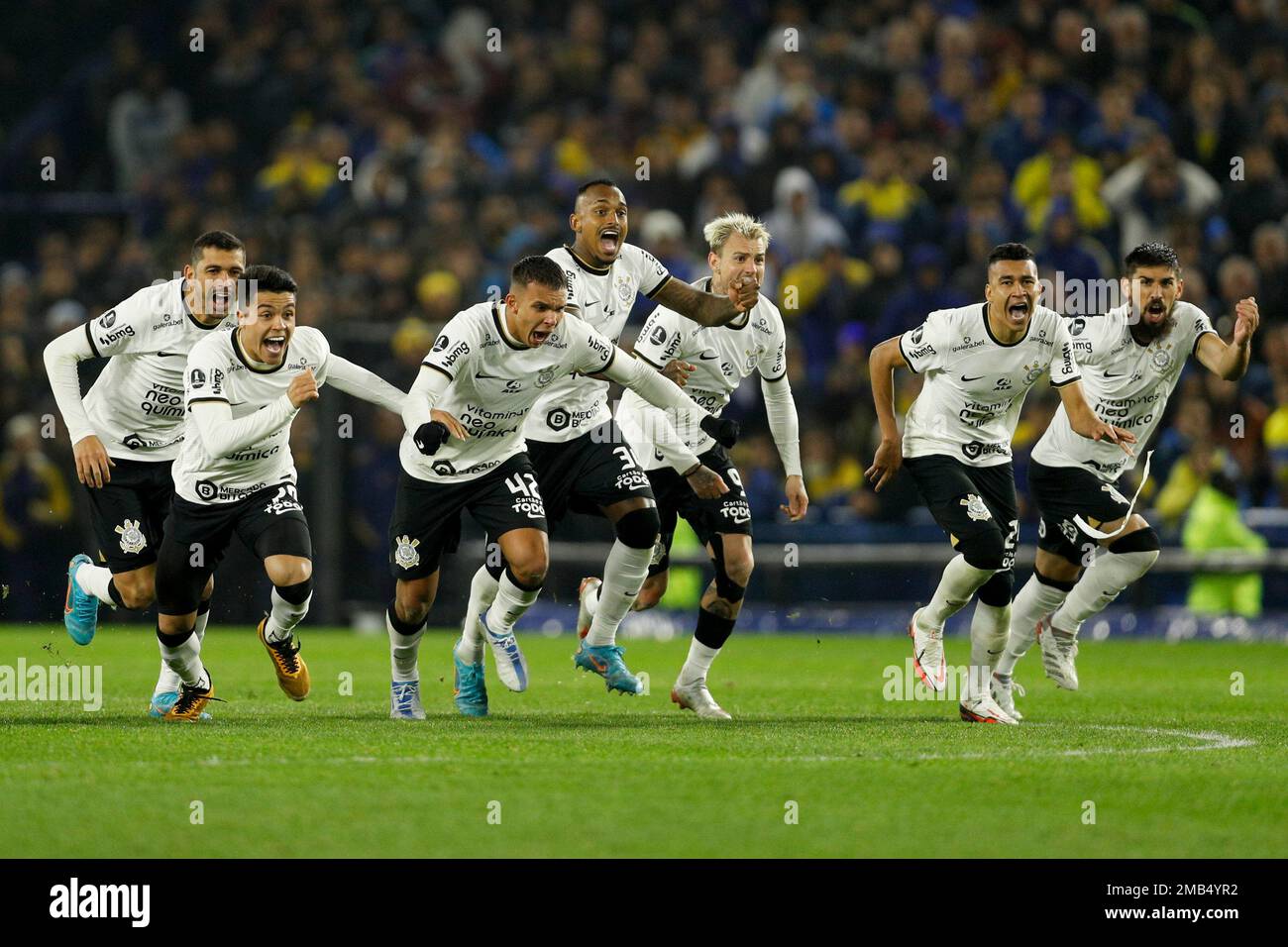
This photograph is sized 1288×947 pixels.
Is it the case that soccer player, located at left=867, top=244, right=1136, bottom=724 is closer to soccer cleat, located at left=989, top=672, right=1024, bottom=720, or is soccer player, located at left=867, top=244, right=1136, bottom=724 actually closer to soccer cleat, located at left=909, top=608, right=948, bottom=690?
soccer cleat, located at left=909, top=608, right=948, bottom=690

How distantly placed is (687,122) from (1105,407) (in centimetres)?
1071

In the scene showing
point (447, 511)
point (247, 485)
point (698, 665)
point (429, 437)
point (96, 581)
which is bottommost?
point (698, 665)

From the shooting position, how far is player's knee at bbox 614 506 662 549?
10.1 metres

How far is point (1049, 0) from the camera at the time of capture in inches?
821

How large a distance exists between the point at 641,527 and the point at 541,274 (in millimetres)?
1633

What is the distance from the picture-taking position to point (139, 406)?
1032cm

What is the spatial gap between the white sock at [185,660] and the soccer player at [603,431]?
1412 millimetres

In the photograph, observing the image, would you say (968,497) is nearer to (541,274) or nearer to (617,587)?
(617,587)

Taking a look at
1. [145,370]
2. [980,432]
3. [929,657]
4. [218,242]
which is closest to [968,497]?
[980,432]

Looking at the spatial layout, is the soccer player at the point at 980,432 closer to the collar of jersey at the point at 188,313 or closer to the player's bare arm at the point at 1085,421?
the player's bare arm at the point at 1085,421

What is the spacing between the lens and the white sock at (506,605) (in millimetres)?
9719

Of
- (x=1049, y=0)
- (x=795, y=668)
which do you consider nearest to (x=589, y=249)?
(x=795, y=668)

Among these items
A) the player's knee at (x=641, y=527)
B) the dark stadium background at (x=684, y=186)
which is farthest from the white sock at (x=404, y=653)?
the dark stadium background at (x=684, y=186)
